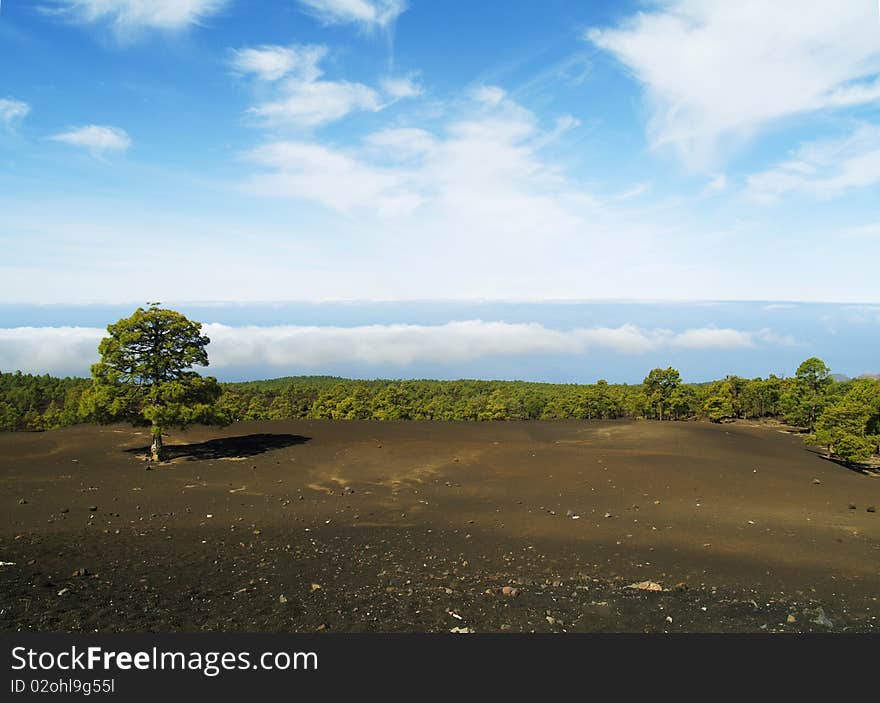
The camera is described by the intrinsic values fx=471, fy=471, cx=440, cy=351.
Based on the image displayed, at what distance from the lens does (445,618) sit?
27.1 feet

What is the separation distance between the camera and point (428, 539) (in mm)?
13992

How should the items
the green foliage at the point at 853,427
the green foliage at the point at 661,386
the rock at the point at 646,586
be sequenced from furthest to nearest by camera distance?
the green foliage at the point at 661,386 → the green foliage at the point at 853,427 → the rock at the point at 646,586

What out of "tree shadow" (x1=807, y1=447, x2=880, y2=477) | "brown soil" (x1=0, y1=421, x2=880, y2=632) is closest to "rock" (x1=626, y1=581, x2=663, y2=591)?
"brown soil" (x1=0, y1=421, x2=880, y2=632)

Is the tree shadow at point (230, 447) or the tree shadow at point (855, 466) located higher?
the tree shadow at point (230, 447)

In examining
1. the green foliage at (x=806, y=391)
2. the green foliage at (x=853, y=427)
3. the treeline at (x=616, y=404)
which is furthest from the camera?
the green foliage at (x=806, y=391)

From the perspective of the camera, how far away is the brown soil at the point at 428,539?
8.48 metres

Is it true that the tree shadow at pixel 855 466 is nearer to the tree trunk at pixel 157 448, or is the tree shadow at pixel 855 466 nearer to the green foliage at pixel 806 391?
the green foliage at pixel 806 391

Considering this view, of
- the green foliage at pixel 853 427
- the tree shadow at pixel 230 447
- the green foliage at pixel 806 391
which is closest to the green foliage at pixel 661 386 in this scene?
the green foliage at pixel 806 391

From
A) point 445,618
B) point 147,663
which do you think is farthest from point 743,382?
point 147,663

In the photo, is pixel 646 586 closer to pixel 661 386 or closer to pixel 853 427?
pixel 853 427

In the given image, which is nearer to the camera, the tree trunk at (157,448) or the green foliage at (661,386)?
the tree trunk at (157,448)

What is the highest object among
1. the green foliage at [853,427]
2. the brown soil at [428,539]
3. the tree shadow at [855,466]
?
the green foliage at [853,427]

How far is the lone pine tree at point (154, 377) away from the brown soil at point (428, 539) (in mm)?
2558

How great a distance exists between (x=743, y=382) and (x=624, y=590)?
60396 millimetres
